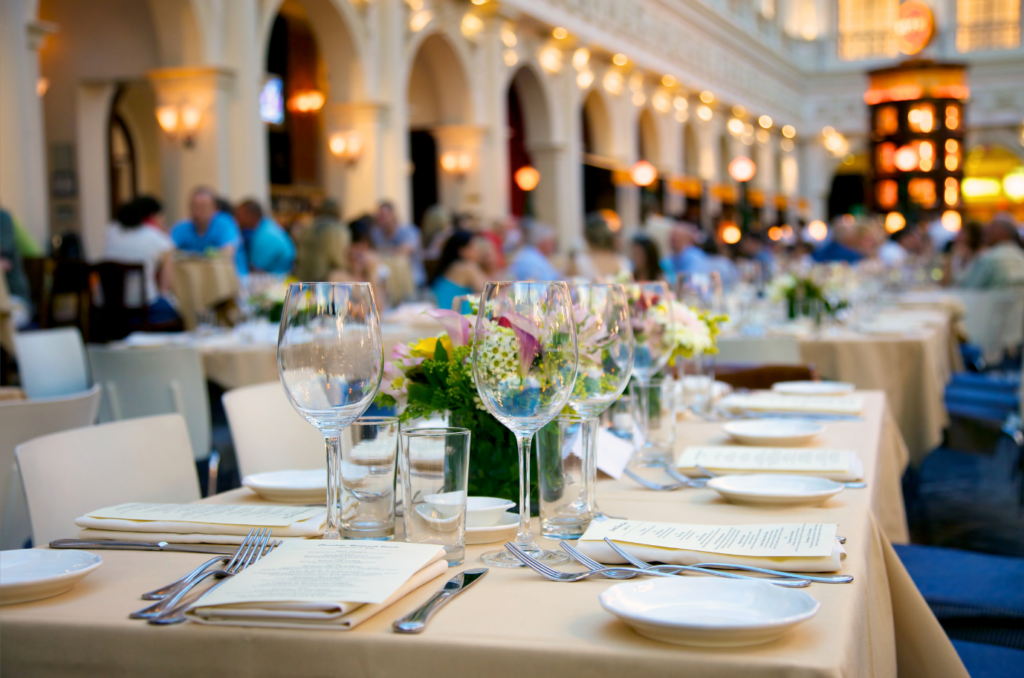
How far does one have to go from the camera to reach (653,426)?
1787 millimetres

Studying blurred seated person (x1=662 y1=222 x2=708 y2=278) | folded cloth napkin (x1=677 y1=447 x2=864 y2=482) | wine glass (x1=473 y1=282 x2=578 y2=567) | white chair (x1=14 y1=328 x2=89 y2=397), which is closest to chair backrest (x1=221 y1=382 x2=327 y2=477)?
folded cloth napkin (x1=677 y1=447 x2=864 y2=482)

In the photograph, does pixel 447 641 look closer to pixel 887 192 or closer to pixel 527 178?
pixel 527 178

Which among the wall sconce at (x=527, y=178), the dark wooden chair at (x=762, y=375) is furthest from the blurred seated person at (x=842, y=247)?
the wall sconce at (x=527, y=178)

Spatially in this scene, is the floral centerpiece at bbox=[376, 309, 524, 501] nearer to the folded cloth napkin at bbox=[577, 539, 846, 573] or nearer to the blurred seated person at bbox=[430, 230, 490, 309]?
the folded cloth napkin at bbox=[577, 539, 846, 573]

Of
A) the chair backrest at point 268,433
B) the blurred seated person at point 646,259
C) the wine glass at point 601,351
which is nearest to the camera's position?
the wine glass at point 601,351

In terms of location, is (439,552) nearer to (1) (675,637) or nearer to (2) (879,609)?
(1) (675,637)

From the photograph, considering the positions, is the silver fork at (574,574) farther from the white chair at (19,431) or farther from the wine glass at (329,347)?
the white chair at (19,431)

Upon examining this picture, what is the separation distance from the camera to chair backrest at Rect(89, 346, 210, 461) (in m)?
3.63

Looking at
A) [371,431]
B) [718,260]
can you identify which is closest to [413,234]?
[718,260]

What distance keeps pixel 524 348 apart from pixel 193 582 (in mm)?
430

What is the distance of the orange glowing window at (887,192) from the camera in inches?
1033

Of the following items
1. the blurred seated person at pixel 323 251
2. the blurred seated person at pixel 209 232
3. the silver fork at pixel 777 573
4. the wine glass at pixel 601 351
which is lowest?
the silver fork at pixel 777 573

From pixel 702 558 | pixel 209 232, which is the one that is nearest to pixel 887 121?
pixel 209 232

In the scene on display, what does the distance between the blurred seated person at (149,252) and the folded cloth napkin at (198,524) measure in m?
5.53
